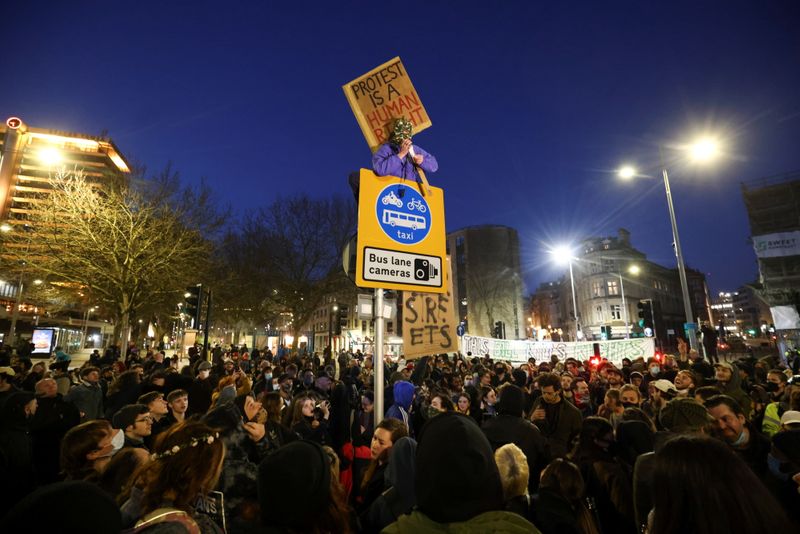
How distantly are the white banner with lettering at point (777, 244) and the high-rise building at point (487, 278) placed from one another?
101 ft

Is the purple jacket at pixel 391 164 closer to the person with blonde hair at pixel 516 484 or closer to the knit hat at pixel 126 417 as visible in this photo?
the person with blonde hair at pixel 516 484

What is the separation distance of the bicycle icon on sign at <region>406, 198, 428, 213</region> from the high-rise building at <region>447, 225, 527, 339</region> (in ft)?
188

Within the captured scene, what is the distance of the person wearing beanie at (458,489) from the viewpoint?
142 centimetres

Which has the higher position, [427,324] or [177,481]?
[427,324]

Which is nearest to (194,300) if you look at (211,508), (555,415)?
(555,415)

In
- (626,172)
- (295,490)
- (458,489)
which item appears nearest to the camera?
(458,489)

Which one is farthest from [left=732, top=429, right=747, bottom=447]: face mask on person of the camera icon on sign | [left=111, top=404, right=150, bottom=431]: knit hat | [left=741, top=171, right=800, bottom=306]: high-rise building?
[left=741, top=171, right=800, bottom=306]: high-rise building

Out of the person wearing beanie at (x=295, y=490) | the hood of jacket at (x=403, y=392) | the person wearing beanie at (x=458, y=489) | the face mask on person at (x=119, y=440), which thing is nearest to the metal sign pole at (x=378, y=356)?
the person wearing beanie at (x=295, y=490)

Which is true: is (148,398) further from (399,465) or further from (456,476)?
(456,476)

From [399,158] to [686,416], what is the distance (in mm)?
3847

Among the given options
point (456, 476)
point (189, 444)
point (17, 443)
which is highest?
point (456, 476)

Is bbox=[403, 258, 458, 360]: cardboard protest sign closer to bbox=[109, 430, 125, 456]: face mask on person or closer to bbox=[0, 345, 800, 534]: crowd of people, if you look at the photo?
bbox=[0, 345, 800, 534]: crowd of people

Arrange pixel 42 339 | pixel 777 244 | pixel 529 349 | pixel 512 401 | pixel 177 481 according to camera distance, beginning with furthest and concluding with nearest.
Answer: pixel 777 244 < pixel 42 339 < pixel 529 349 < pixel 512 401 < pixel 177 481

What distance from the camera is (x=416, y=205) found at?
12.9 feet
